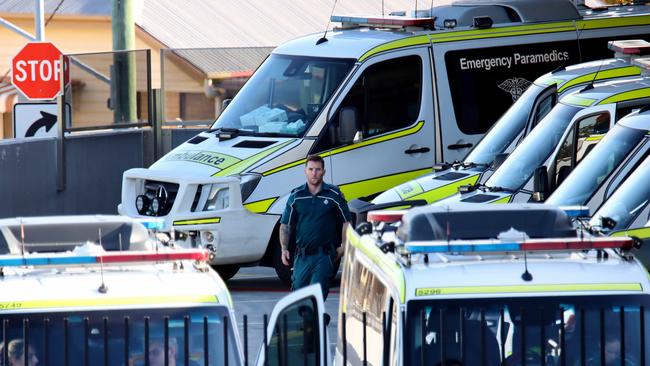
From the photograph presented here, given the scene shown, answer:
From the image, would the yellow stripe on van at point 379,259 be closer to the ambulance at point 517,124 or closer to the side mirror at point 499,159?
A: the side mirror at point 499,159

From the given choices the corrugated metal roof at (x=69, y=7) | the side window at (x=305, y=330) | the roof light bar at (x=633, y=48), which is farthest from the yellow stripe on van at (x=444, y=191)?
the corrugated metal roof at (x=69, y=7)

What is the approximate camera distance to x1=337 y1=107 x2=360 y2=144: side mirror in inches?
604

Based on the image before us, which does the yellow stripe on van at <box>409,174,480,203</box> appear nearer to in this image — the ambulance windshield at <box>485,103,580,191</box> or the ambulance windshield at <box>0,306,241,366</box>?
the ambulance windshield at <box>485,103,580,191</box>

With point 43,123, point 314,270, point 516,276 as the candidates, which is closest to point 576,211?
point 516,276

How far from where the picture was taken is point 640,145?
35.6 ft

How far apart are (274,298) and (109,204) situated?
6.18 metres

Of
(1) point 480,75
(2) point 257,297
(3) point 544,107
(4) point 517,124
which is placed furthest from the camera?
(1) point 480,75

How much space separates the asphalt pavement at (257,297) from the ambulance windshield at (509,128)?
1.92 meters

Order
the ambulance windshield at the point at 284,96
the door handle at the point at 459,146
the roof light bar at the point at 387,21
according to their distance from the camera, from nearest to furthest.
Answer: the ambulance windshield at the point at 284,96, the door handle at the point at 459,146, the roof light bar at the point at 387,21

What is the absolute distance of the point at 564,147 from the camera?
1255 cm

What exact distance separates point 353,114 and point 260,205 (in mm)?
1296

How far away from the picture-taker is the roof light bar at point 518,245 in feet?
22.7

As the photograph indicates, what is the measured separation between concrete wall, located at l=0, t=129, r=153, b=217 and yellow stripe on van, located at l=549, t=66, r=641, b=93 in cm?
787

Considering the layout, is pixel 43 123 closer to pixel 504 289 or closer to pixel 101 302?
pixel 101 302
